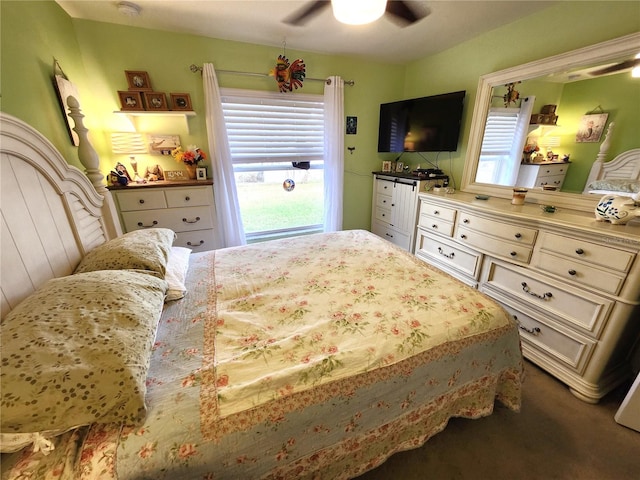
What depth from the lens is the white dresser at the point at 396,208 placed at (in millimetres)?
2736

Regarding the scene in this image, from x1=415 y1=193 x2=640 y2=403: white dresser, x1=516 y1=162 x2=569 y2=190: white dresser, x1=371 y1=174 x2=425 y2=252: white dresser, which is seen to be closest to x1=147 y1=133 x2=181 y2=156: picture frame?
x1=371 y1=174 x2=425 y2=252: white dresser

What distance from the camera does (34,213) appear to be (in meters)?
1.07

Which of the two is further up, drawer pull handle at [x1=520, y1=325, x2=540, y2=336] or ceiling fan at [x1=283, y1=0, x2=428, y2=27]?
ceiling fan at [x1=283, y1=0, x2=428, y2=27]

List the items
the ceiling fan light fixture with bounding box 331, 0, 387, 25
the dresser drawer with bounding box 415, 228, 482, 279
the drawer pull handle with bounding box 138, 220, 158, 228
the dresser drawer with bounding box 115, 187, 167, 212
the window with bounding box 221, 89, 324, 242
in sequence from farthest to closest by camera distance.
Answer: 1. the window with bounding box 221, 89, 324, 242
2. the drawer pull handle with bounding box 138, 220, 158, 228
3. the dresser drawer with bounding box 115, 187, 167, 212
4. the dresser drawer with bounding box 415, 228, 482, 279
5. the ceiling fan light fixture with bounding box 331, 0, 387, 25

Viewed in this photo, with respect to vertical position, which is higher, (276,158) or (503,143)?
(503,143)

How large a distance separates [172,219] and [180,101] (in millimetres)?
1109

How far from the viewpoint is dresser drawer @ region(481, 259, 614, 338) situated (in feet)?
4.55

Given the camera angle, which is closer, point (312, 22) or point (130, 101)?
point (312, 22)

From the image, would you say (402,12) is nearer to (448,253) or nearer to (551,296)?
(448,253)

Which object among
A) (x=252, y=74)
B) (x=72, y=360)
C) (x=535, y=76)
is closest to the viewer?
(x=72, y=360)

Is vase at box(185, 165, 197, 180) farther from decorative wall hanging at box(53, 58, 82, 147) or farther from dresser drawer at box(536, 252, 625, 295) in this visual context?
dresser drawer at box(536, 252, 625, 295)

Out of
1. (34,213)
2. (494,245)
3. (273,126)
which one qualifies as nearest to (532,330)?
(494,245)

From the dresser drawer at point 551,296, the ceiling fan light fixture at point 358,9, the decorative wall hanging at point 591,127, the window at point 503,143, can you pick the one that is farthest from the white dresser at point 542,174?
the ceiling fan light fixture at point 358,9

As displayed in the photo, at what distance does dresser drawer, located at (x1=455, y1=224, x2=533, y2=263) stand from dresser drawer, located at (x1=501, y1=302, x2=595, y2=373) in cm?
38
